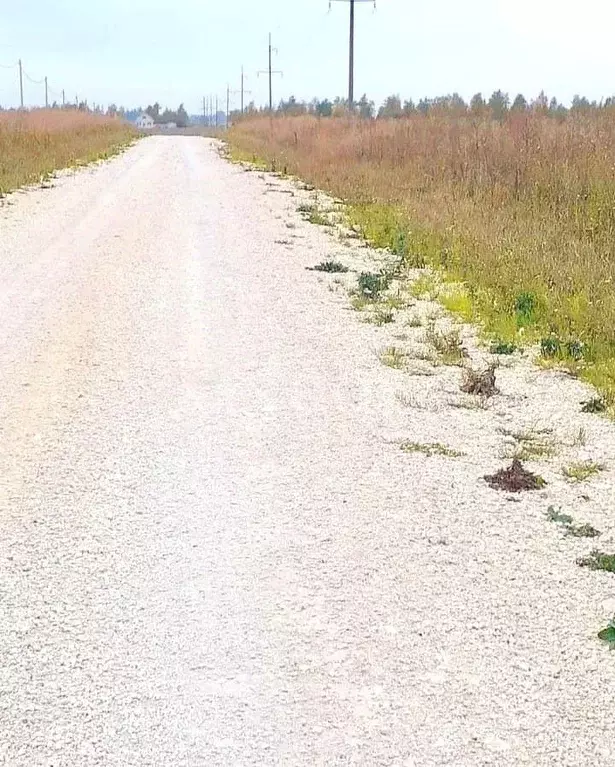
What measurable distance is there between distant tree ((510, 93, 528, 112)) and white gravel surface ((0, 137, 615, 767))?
11242 mm

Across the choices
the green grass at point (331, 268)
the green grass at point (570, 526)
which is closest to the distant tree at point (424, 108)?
the green grass at point (331, 268)

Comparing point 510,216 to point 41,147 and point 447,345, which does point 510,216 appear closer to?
point 447,345

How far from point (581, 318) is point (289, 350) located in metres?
2.23

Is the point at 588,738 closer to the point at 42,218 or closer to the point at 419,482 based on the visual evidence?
the point at 419,482

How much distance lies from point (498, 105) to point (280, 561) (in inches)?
720

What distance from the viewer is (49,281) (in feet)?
28.9

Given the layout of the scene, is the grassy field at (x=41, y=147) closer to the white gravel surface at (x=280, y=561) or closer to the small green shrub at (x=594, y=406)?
the white gravel surface at (x=280, y=561)

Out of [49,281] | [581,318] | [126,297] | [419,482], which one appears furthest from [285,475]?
[49,281]

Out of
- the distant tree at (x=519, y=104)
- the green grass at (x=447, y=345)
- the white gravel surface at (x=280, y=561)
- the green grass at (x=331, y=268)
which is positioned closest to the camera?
the white gravel surface at (x=280, y=561)

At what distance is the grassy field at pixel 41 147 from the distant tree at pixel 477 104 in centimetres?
948

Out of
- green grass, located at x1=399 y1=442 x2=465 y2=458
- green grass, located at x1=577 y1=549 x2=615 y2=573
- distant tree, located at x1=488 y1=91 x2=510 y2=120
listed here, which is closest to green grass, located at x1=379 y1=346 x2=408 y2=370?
green grass, located at x1=399 y1=442 x2=465 y2=458

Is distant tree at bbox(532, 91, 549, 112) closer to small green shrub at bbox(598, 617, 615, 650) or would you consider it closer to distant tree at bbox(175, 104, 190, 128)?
small green shrub at bbox(598, 617, 615, 650)

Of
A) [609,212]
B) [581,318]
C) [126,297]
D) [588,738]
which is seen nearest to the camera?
[588,738]

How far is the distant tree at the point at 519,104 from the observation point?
16837 millimetres
